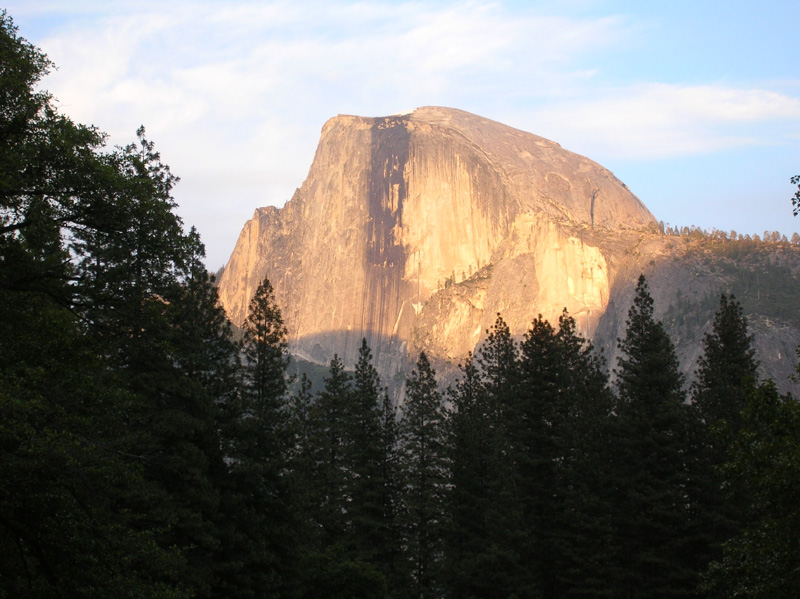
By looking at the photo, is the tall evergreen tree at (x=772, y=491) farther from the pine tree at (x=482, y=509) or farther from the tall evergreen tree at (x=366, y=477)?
the tall evergreen tree at (x=366, y=477)

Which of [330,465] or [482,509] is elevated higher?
[330,465]

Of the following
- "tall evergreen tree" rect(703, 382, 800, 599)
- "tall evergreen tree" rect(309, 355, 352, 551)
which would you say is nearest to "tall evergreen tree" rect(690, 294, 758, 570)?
"tall evergreen tree" rect(703, 382, 800, 599)

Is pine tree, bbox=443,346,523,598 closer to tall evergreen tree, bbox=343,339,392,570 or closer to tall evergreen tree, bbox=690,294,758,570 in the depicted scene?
tall evergreen tree, bbox=343,339,392,570

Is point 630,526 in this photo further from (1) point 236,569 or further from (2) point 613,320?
(2) point 613,320

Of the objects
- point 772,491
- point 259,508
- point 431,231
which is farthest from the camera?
point 431,231

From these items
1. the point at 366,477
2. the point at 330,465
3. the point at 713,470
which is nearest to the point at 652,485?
the point at 713,470

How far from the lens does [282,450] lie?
103 ft

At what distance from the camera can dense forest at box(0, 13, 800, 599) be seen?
12.5 meters

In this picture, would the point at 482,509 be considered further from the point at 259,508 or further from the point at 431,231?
the point at 431,231

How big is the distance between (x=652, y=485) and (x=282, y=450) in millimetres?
15015

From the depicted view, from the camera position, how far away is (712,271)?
128m

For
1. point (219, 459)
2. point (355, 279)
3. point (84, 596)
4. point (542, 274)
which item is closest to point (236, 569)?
point (219, 459)

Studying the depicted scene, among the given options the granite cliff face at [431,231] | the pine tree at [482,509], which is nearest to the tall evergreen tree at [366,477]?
the pine tree at [482,509]

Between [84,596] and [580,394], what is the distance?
30676 mm
